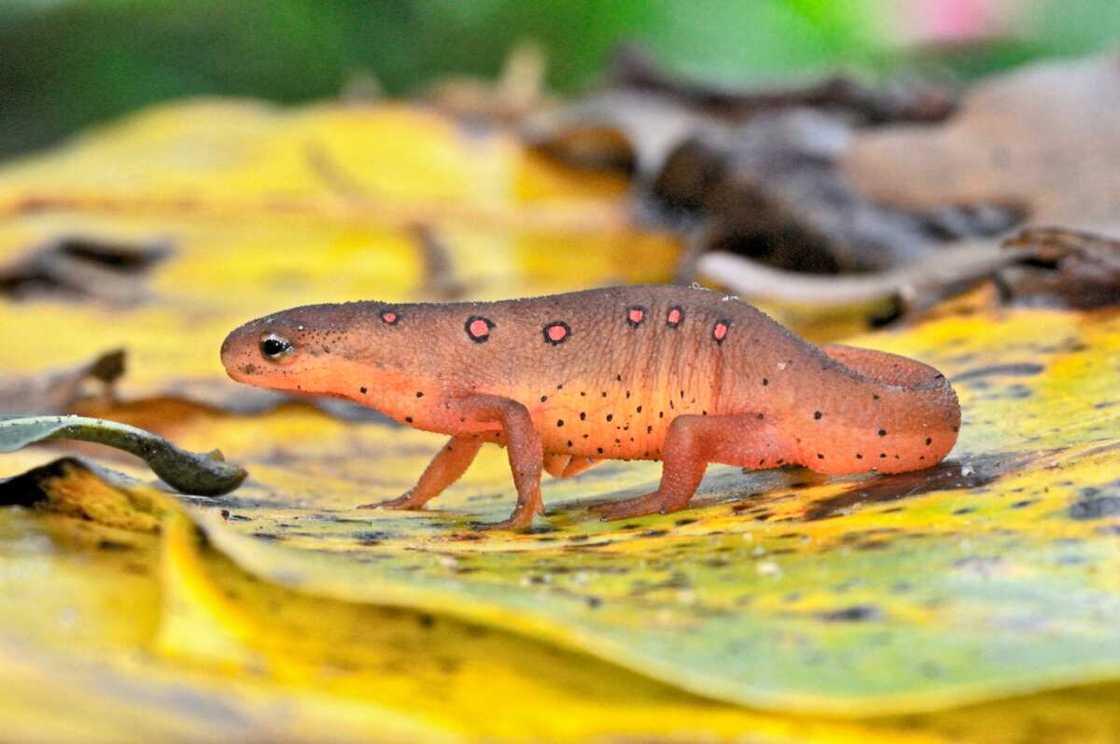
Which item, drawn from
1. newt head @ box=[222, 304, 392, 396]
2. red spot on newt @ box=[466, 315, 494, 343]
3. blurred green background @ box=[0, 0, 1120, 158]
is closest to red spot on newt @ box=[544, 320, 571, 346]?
red spot on newt @ box=[466, 315, 494, 343]

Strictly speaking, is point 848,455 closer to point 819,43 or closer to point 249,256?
point 249,256

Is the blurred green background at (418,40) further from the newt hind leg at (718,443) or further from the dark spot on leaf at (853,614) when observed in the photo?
the dark spot on leaf at (853,614)

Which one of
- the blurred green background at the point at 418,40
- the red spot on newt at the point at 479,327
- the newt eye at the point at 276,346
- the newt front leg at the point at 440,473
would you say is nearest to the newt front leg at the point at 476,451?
the newt front leg at the point at 440,473

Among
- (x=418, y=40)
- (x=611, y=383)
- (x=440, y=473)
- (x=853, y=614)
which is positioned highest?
(x=418, y=40)

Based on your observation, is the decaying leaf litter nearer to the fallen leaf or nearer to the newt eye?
the fallen leaf

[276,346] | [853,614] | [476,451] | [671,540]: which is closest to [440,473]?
[476,451]

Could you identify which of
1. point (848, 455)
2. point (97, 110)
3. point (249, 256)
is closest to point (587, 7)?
point (97, 110)

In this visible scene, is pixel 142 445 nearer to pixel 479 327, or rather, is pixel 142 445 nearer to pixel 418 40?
pixel 479 327
